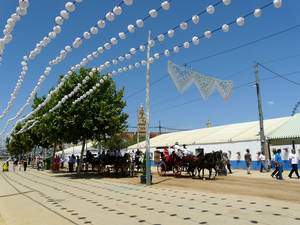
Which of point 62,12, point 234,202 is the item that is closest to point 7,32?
point 62,12

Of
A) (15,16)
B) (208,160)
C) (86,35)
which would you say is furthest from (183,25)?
(208,160)

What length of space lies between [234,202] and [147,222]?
348 cm

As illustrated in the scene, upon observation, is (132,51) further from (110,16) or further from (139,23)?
(110,16)

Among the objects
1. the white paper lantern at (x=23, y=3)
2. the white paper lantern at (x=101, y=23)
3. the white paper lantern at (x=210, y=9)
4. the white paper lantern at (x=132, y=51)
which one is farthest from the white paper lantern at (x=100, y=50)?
the white paper lantern at (x=210, y=9)

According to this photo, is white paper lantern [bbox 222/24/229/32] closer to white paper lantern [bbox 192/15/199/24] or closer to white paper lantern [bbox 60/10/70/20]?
white paper lantern [bbox 192/15/199/24]

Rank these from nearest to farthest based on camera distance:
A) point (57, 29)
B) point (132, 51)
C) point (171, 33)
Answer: point (57, 29), point (171, 33), point (132, 51)

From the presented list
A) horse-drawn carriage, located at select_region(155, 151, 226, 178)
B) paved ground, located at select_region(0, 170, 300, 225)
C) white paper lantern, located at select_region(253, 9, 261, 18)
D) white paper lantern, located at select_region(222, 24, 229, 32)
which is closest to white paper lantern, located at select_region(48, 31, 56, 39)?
white paper lantern, located at select_region(222, 24, 229, 32)

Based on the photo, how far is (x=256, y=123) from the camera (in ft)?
99.9

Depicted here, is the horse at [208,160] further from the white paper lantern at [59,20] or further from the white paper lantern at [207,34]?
the white paper lantern at [59,20]

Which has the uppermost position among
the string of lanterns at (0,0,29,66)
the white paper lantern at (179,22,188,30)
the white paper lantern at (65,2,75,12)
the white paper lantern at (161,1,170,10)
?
the white paper lantern at (161,1,170,10)

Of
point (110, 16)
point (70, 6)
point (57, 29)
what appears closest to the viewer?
point (70, 6)

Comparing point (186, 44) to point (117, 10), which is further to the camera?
point (186, 44)

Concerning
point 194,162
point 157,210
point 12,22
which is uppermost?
point 12,22

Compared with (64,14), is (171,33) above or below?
above
